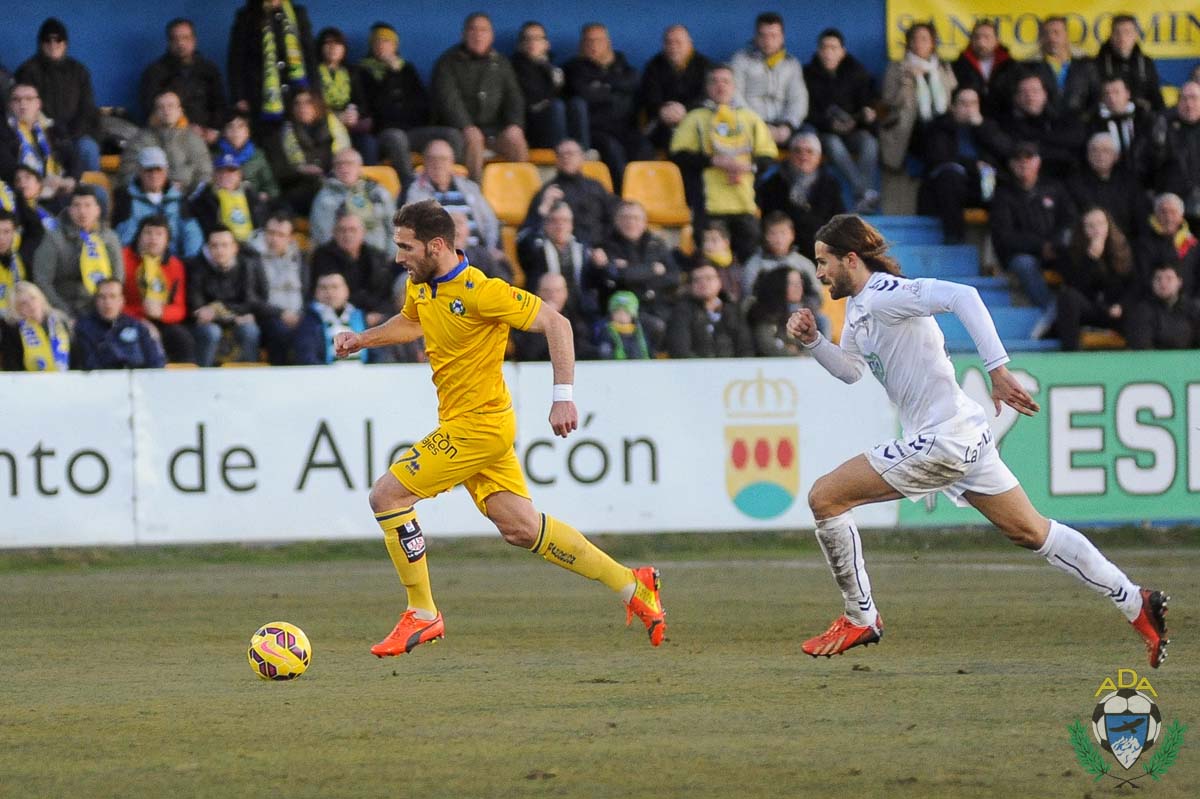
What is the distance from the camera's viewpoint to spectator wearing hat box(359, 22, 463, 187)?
16.3 metres

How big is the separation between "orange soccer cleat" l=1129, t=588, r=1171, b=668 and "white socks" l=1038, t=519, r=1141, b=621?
1.3 inches

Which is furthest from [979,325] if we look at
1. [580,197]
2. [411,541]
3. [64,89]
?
[64,89]

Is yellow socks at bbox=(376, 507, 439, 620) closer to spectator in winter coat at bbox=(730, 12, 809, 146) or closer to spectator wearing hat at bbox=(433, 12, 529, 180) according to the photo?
spectator wearing hat at bbox=(433, 12, 529, 180)

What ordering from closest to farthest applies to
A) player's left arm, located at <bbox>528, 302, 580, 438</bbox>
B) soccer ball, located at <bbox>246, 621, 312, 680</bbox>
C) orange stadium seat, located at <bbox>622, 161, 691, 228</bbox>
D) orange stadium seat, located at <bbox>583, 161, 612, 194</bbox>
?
soccer ball, located at <bbox>246, 621, 312, 680</bbox> → player's left arm, located at <bbox>528, 302, 580, 438</bbox> → orange stadium seat, located at <bbox>583, 161, 612, 194</bbox> → orange stadium seat, located at <bbox>622, 161, 691, 228</bbox>

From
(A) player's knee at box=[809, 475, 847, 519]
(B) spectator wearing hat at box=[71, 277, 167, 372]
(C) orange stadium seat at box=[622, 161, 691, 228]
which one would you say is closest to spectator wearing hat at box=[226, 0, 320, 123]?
(B) spectator wearing hat at box=[71, 277, 167, 372]

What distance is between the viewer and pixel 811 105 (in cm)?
1722

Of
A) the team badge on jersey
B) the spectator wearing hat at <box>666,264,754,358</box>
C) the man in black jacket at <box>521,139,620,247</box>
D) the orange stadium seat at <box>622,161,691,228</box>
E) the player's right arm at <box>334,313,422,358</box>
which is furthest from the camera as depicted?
the orange stadium seat at <box>622,161,691,228</box>

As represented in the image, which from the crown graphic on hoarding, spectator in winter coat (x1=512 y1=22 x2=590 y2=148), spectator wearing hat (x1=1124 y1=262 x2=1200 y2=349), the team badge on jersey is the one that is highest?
spectator in winter coat (x1=512 y1=22 x2=590 y2=148)

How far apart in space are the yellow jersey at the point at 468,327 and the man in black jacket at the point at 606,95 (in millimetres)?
8634

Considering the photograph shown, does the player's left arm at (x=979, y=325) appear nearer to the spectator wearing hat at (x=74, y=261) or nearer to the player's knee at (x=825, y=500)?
the player's knee at (x=825, y=500)

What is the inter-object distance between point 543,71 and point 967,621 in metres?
8.79

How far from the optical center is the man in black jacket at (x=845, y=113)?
55.9 feet

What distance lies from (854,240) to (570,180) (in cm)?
804

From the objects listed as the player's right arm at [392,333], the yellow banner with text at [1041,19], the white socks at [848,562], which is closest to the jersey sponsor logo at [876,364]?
the white socks at [848,562]
